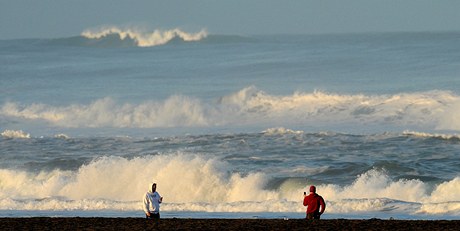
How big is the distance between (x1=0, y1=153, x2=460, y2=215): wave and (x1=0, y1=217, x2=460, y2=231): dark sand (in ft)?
11.3

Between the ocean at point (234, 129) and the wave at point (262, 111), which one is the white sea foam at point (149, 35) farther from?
the wave at point (262, 111)

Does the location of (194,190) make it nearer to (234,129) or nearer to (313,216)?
(313,216)

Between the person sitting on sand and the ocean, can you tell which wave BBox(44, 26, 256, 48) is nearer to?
the ocean

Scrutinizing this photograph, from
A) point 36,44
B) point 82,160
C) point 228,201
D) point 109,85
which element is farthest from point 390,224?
point 36,44

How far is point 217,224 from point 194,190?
296 inches

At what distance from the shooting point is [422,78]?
4997 centimetres

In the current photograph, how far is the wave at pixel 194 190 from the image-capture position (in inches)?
861

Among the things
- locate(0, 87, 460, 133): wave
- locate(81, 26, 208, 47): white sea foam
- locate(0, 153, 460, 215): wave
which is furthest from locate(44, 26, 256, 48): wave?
locate(0, 153, 460, 215): wave

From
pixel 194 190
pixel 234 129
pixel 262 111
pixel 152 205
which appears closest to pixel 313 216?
pixel 152 205

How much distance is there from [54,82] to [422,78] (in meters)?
17.7

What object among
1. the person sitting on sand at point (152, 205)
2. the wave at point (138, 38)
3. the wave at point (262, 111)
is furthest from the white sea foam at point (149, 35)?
the person sitting on sand at point (152, 205)

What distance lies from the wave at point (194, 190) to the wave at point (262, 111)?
11.3 metres

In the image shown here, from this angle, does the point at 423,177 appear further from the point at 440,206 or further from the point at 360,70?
the point at 360,70

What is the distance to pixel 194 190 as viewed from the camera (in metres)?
25.0
